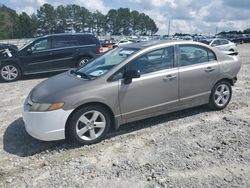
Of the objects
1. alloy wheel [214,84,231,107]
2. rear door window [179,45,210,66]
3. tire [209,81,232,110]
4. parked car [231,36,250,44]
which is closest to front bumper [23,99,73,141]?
rear door window [179,45,210,66]

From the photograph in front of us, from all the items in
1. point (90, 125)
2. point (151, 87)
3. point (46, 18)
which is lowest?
point (90, 125)

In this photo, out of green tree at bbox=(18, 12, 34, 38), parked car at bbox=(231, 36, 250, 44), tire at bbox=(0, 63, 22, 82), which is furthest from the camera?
green tree at bbox=(18, 12, 34, 38)

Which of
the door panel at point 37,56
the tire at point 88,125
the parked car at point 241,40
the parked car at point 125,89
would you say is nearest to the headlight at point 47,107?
the parked car at point 125,89

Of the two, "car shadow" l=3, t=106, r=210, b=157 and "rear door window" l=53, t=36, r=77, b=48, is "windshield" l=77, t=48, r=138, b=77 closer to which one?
"car shadow" l=3, t=106, r=210, b=157

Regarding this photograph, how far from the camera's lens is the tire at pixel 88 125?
4.30 meters

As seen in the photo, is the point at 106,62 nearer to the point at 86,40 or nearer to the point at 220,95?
the point at 220,95

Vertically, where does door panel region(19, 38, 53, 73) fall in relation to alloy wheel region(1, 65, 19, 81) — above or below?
above

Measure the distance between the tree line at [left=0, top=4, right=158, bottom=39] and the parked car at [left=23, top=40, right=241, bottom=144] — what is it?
80688mm

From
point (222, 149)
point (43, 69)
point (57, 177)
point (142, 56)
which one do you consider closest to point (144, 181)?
point (57, 177)

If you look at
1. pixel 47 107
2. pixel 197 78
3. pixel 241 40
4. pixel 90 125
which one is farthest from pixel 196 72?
pixel 241 40

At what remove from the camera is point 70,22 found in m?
109

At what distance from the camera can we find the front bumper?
416 centimetres

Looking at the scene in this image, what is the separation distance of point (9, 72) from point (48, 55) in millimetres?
1556

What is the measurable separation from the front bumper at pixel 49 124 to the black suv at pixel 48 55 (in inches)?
231
